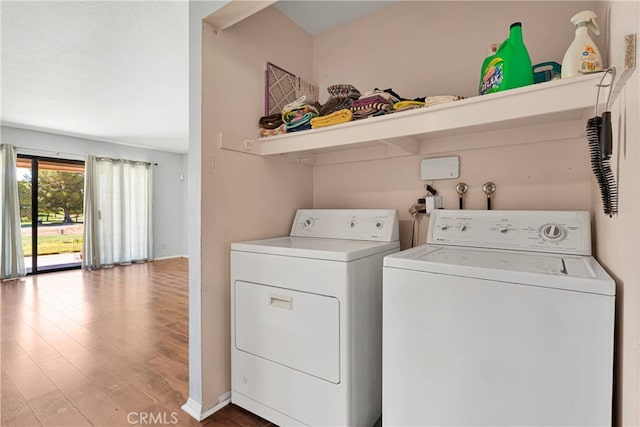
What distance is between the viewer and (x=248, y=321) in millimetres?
1517

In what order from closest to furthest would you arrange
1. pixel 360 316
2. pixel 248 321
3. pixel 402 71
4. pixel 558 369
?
pixel 558 369 → pixel 360 316 → pixel 248 321 → pixel 402 71

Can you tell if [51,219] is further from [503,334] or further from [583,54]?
[583,54]

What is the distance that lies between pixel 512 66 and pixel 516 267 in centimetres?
76

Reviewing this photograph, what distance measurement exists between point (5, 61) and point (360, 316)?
11.5 ft

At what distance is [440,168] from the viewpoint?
166 cm

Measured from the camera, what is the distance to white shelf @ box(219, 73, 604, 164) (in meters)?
1.00

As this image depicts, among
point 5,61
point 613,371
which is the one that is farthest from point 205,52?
point 5,61

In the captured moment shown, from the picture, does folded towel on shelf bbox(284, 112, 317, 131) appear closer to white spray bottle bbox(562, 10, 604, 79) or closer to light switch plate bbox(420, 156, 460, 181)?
light switch plate bbox(420, 156, 460, 181)

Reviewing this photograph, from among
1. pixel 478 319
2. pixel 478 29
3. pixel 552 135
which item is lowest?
pixel 478 319

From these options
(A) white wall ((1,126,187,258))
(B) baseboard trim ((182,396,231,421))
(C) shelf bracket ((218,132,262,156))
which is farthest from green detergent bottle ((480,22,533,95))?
(A) white wall ((1,126,187,258))

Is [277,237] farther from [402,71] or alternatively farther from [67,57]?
[67,57]

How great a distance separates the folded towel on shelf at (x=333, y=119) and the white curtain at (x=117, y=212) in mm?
5410

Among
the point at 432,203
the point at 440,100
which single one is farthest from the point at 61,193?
the point at 440,100

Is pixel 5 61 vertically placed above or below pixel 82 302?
above
